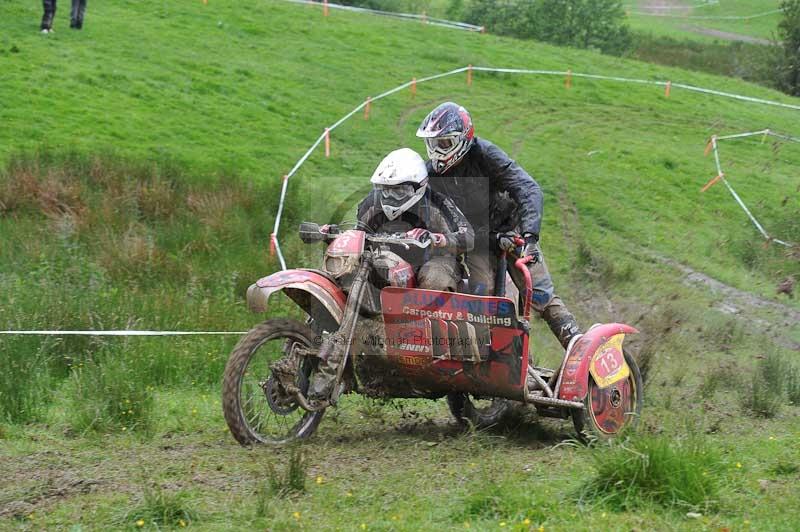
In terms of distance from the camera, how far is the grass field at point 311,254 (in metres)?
5.54

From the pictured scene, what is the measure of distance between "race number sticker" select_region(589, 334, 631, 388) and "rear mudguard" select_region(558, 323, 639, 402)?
0.05ft

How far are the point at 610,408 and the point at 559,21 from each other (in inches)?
1696

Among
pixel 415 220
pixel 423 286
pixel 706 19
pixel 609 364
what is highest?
pixel 706 19

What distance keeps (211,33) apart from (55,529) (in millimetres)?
24913

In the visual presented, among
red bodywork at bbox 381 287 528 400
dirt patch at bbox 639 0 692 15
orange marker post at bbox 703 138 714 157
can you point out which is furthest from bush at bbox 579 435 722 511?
dirt patch at bbox 639 0 692 15

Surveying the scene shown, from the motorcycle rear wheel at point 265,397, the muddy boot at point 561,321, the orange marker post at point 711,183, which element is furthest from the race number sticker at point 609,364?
the orange marker post at point 711,183

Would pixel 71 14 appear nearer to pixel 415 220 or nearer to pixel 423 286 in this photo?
pixel 415 220

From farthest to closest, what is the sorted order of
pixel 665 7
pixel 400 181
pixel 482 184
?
pixel 665 7 → pixel 482 184 → pixel 400 181

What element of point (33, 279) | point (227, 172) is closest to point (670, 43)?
point (227, 172)

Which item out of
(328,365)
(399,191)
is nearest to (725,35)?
(399,191)

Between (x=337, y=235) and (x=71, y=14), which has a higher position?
(x=71, y=14)

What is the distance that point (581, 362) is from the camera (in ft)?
24.3

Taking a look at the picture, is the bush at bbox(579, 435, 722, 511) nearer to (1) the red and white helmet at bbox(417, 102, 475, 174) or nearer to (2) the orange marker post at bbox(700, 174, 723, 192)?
(1) the red and white helmet at bbox(417, 102, 475, 174)

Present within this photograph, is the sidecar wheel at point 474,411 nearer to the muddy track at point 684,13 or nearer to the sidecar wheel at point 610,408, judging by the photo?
the sidecar wheel at point 610,408
